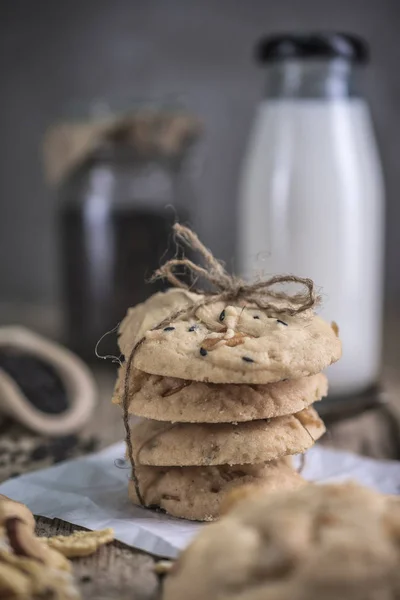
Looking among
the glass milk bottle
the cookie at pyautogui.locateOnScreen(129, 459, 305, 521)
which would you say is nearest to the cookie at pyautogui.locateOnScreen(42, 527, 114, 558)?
the cookie at pyautogui.locateOnScreen(129, 459, 305, 521)

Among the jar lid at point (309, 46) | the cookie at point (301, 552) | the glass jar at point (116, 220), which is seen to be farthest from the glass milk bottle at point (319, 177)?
the cookie at point (301, 552)

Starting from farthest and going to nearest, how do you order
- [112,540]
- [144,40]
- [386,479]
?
[144,40] < [386,479] < [112,540]

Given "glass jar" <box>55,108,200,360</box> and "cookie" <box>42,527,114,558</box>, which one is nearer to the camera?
"cookie" <box>42,527,114,558</box>

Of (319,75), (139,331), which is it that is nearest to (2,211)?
(319,75)

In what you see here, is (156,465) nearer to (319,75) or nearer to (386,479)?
(386,479)

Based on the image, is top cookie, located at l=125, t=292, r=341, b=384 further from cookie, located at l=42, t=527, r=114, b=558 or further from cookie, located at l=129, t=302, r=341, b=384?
cookie, located at l=42, t=527, r=114, b=558

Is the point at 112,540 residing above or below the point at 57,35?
below

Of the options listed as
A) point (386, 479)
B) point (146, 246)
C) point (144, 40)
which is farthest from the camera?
point (144, 40)
